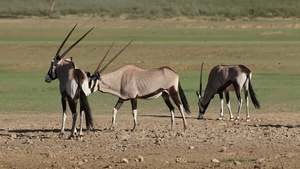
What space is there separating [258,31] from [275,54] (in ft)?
57.1

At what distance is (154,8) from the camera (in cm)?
8100

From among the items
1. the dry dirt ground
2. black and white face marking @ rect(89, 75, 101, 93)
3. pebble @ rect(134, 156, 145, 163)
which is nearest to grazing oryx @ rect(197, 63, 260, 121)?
the dry dirt ground

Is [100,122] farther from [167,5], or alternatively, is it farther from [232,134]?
[167,5]

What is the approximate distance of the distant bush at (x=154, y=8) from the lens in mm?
75562

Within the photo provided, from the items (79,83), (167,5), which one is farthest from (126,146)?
(167,5)

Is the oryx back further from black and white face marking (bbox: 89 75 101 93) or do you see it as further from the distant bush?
the distant bush

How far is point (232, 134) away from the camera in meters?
14.6

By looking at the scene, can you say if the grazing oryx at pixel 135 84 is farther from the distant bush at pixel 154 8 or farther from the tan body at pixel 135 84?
the distant bush at pixel 154 8

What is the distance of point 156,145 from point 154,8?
223 ft

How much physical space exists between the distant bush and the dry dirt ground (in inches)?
2188

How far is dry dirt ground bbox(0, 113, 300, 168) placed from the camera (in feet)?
39.4

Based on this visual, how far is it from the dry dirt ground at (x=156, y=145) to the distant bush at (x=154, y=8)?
55.6 meters

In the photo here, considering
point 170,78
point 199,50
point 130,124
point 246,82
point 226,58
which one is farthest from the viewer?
point 199,50

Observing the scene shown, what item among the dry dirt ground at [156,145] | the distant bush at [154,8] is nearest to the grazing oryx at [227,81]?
the dry dirt ground at [156,145]
